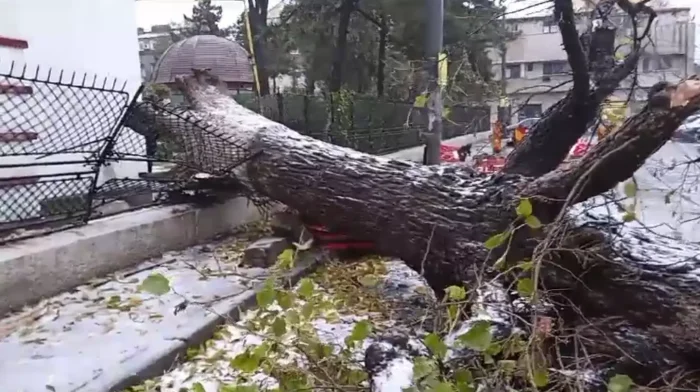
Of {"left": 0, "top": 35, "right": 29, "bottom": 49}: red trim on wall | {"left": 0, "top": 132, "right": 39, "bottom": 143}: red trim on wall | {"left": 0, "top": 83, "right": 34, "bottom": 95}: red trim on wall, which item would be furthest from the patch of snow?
{"left": 0, "top": 35, "right": 29, "bottom": 49}: red trim on wall

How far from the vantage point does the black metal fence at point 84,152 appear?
4418mm

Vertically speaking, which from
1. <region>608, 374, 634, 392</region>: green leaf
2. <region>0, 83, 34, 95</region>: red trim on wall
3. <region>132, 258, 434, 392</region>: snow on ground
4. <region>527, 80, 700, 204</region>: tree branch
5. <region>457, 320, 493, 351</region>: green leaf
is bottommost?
<region>132, 258, 434, 392</region>: snow on ground

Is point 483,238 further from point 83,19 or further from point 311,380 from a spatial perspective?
point 83,19

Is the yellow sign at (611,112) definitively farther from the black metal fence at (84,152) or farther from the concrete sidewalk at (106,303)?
the concrete sidewalk at (106,303)

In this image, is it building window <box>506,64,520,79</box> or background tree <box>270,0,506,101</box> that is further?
building window <box>506,64,520,79</box>

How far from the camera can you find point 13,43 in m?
5.94

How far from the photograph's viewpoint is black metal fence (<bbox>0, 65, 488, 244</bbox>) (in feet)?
14.5

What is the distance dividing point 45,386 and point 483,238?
2.07 meters

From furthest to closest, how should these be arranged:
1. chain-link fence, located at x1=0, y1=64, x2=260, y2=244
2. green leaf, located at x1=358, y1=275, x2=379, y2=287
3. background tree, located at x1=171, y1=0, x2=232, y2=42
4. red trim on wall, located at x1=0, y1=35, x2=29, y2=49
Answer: background tree, located at x1=171, y1=0, x2=232, y2=42
red trim on wall, located at x1=0, y1=35, x2=29, y2=49
chain-link fence, located at x1=0, y1=64, x2=260, y2=244
green leaf, located at x1=358, y1=275, x2=379, y2=287

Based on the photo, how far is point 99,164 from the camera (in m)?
4.36

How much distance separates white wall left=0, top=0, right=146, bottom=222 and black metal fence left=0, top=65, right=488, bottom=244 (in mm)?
20

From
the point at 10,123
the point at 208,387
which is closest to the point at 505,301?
the point at 208,387

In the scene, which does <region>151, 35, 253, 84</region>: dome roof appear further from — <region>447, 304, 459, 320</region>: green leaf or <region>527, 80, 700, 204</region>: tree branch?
<region>447, 304, 459, 320</region>: green leaf

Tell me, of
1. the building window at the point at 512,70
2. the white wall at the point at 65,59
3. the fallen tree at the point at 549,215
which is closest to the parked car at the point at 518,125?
the fallen tree at the point at 549,215
